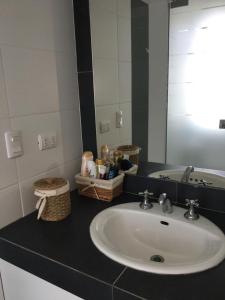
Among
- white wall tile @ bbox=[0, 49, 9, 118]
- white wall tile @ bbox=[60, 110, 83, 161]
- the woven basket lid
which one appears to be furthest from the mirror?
white wall tile @ bbox=[0, 49, 9, 118]

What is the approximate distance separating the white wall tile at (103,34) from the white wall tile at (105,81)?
4cm

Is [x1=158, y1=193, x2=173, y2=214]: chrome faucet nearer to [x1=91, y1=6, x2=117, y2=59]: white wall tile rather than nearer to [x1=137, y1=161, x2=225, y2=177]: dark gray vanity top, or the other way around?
[x1=137, y1=161, x2=225, y2=177]: dark gray vanity top

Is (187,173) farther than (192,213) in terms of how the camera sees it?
Yes

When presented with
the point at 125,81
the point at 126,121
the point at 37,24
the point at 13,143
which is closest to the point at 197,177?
the point at 126,121

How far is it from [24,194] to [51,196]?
0.15 metres

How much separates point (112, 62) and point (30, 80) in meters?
0.42

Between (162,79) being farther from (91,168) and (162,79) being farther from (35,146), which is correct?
(35,146)

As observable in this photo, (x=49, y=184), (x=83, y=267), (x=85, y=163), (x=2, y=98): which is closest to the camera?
(x=83, y=267)

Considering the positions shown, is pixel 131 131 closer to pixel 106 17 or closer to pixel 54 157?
pixel 54 157

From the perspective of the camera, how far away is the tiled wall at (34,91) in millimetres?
989

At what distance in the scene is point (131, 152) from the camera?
1306 mm

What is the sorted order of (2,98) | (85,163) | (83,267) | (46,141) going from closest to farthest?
1. (83,267)
2. (2,98)
3. (46,141)
4. (85,163)

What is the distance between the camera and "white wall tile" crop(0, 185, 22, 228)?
1.03 metres

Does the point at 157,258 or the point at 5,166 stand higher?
the point at 5,166
